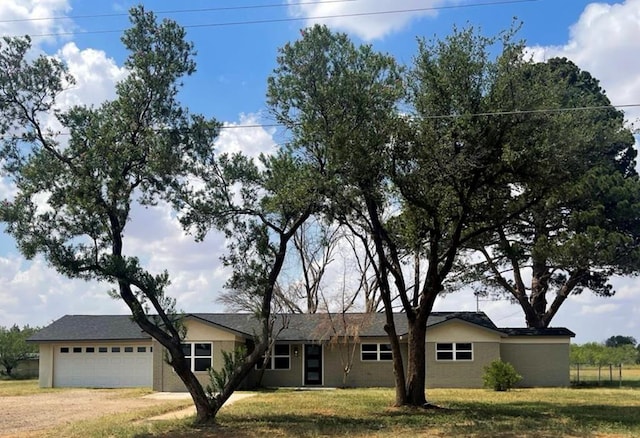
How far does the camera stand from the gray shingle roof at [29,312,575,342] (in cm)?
3052

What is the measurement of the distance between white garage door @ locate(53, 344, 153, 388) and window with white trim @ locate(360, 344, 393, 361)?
9.46 metres

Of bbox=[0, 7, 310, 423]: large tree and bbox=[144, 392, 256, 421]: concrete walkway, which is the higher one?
bbox=[0, 7, 310, 423]: large tree

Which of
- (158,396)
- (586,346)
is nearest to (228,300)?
(158,396)

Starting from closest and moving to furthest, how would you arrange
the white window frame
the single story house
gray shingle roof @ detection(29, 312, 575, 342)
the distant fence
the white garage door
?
the single story house < gray shingle roof @ detection(29, 312, 575, 342) < the white window frame < the white garage door < the distant fence

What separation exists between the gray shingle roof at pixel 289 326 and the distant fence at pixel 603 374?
5564mm

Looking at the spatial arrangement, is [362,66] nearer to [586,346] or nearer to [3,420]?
[3,420]

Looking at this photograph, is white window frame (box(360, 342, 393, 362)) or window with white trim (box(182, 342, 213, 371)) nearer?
window with white trim (box(182, 342, 213, 371))

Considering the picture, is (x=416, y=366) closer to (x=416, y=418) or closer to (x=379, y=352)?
(x=416, y=418)

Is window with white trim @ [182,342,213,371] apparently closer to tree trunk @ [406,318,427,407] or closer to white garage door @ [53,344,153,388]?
white garage door @ [53,344,153,388]

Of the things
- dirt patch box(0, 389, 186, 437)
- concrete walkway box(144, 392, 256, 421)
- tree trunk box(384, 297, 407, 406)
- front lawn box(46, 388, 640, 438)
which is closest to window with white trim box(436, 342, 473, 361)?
front lawn box(46, 388, 640, 438)

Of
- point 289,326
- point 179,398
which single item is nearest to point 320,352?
point 289,326

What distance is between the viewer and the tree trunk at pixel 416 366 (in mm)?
20016

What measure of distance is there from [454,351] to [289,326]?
7.22m

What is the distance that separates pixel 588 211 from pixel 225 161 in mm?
18608
